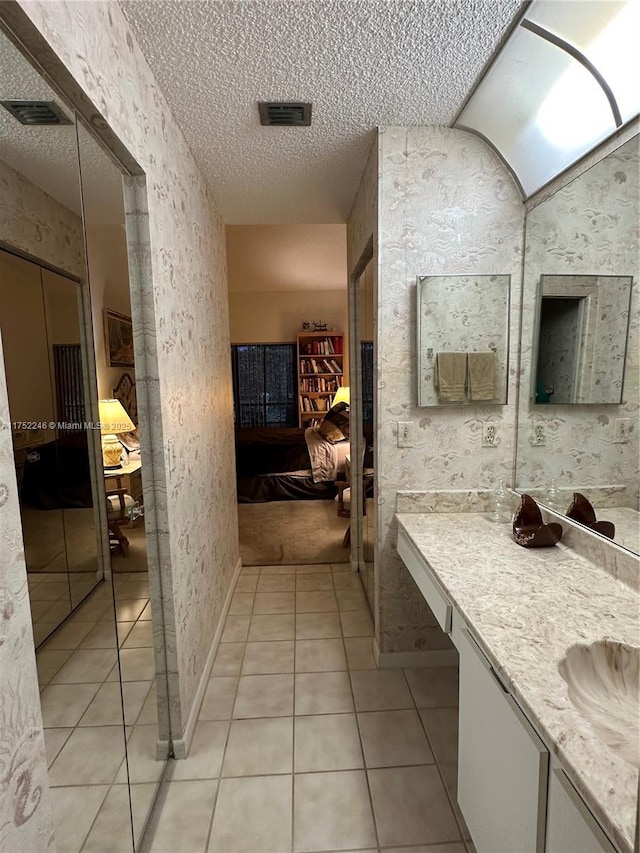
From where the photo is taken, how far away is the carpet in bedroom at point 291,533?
3678 mm

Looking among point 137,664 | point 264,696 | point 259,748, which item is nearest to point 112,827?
point 137,664

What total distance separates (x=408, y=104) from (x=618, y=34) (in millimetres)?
717

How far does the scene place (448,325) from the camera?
1.99 meters

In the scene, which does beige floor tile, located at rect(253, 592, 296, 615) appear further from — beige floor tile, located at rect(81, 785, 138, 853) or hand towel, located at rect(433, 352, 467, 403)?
hand towel, located at rect(433, 352, 467, 403)

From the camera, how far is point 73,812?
0.97 meters

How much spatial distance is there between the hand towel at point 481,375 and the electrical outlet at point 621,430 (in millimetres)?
635

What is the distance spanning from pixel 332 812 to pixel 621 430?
1614 millimetres

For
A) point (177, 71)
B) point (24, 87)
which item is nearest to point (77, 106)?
point (24, 87)

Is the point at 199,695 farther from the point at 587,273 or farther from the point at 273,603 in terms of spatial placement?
the point at 587,273

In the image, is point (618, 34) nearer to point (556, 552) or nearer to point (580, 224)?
point (580, 224)

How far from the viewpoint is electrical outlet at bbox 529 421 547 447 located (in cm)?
190

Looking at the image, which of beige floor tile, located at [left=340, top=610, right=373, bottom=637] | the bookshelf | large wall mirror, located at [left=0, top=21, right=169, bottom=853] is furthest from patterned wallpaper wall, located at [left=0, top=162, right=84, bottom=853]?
the bookshelf

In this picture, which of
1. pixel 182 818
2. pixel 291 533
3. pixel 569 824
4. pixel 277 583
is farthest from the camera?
pixel 291 533

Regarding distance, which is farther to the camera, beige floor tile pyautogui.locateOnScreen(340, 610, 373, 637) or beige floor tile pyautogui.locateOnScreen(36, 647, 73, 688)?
beige floor tile pyautogui.locateOnScreen(340, 610, 373, 637)
